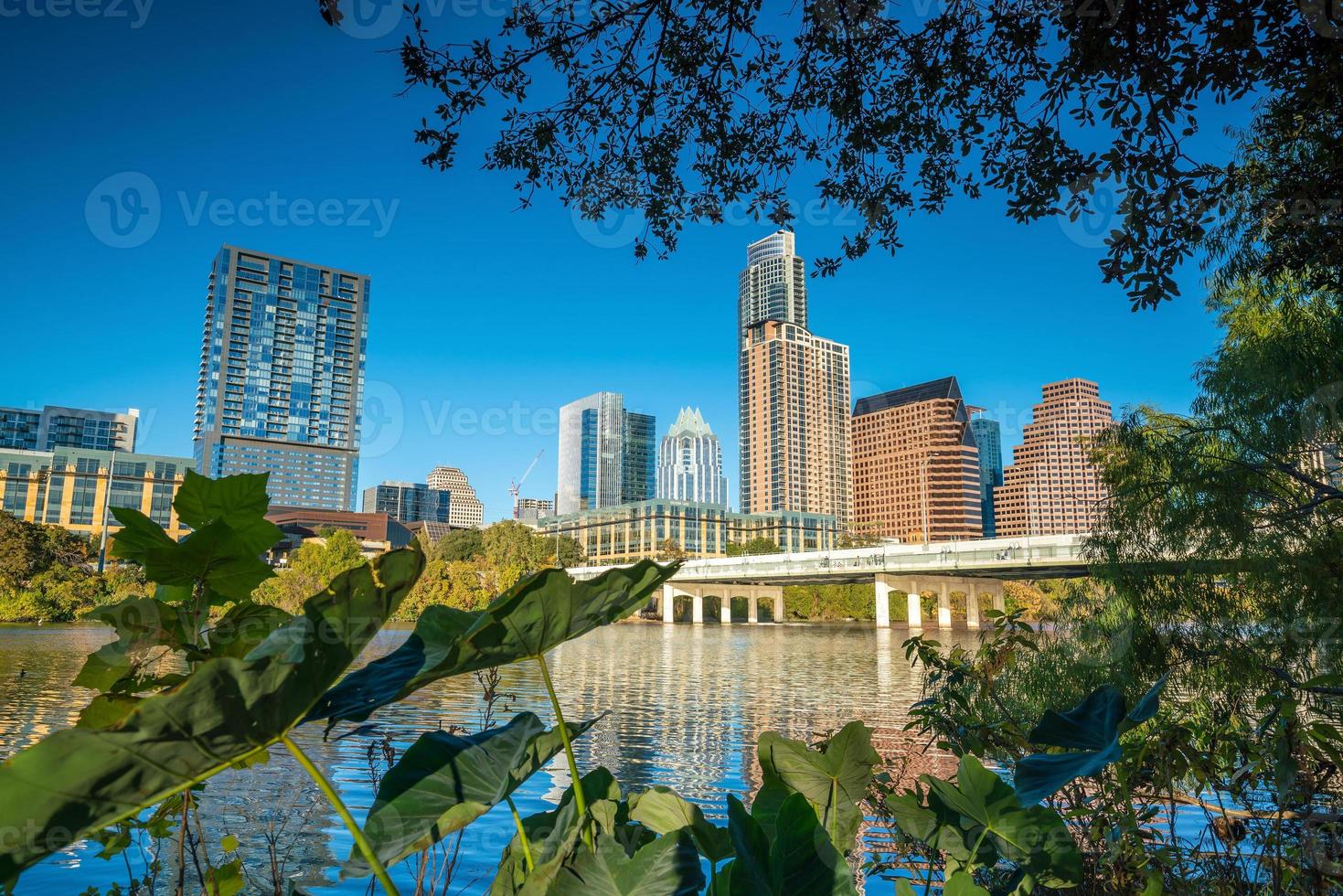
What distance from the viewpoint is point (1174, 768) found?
2.46 metres

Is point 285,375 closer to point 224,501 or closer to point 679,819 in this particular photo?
point 224,501

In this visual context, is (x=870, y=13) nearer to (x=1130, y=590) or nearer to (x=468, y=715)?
(x=1130, y=590)

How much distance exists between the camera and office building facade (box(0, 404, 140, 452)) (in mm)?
132875

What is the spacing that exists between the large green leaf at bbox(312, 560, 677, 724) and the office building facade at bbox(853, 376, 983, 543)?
120m

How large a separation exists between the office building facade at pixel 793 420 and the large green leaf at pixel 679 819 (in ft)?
487

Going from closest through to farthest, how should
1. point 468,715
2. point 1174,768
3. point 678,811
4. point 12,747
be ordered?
1. point 678,811
2. point 1174,768
3. point 12,747
4. point 468,715

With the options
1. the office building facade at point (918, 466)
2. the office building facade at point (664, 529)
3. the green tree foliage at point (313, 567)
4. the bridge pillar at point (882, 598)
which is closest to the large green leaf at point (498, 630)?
the green tree foliage at point (313, 567)

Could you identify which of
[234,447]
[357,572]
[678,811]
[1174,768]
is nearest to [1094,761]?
[678,811]

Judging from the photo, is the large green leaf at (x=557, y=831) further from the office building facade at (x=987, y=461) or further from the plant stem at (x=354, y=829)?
the office building facade at (x=987, y=461)

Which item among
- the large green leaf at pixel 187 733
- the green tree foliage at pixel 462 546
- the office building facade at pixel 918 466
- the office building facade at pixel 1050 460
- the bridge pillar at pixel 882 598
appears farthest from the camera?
the office building facade at pixel 918 466

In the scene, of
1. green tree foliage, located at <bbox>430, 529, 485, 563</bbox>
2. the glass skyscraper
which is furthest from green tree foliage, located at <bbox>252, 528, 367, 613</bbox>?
the glass skyscraper

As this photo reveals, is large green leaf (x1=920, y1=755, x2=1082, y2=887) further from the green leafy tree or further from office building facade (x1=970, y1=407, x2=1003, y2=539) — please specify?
office building facade (x1=970, y1=407, x2=1003, y2=539)

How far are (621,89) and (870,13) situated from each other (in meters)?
1.53

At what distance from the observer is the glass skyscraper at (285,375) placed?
129125mm
